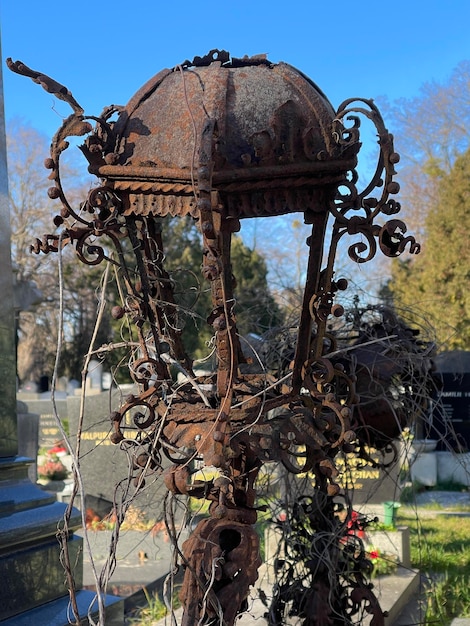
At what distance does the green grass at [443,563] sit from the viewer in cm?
494

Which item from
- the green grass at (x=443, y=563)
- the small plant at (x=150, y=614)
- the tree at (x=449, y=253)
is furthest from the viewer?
the tree at (x=449, y=253)

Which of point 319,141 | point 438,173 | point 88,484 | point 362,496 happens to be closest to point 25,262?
point 438,173

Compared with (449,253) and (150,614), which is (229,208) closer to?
(150,614)

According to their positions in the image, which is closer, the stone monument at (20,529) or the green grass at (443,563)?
the stone monument at (20,529)

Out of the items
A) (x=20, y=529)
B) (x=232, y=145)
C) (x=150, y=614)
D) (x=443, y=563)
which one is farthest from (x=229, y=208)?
(x=443, y=563)

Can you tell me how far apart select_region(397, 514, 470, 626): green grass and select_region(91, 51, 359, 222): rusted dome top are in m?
1.92

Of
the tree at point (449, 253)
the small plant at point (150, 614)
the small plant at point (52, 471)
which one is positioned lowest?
the small plant at point (150, 614)

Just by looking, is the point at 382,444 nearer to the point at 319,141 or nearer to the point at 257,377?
the point at 257,377

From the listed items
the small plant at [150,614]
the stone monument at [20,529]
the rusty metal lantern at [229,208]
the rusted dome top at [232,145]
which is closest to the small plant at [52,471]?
the small plant at [150,614]

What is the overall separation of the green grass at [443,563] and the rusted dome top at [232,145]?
1.92 m

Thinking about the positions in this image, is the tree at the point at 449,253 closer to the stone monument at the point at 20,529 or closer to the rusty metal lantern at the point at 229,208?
the stone monument at the point at 20,529

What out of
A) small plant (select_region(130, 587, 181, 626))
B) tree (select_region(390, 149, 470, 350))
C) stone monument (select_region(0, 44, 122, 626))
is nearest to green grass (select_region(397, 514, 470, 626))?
stone monument (select_region(0, 44, 122, 626))

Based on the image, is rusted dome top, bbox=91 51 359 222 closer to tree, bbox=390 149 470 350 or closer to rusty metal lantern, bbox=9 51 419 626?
rusty metal lantern, bbox=9 51 419 626

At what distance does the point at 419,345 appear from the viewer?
142 inches
